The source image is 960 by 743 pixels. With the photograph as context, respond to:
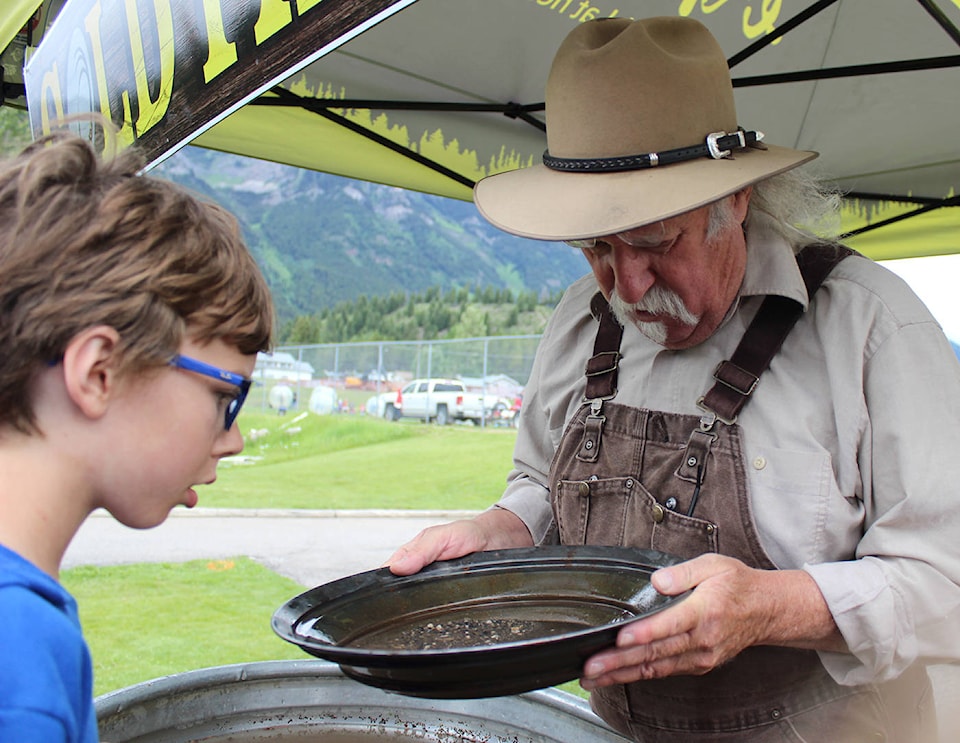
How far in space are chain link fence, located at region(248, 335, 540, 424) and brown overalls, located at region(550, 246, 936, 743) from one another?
18.5m

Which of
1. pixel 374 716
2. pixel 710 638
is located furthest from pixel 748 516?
pixel 374 716

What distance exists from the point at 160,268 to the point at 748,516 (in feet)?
3.51

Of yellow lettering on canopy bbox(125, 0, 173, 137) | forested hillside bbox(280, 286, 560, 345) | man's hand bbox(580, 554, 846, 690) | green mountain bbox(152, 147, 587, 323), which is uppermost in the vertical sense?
green mountain bbox(152, 147, 587, 323)

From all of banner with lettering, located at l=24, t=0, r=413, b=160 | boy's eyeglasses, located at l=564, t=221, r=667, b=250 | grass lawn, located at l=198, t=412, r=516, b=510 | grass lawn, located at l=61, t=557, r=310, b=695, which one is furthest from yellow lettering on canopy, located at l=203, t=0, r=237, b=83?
grass lawn, located at l=198, t=412, r=516, b=510

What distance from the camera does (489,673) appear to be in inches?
45.2

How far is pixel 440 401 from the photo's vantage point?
20.9m

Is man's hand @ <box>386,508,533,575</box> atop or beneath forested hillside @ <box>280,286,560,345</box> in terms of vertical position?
beneath

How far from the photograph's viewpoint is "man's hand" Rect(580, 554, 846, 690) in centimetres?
127

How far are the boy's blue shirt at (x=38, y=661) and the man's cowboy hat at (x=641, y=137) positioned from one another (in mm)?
939

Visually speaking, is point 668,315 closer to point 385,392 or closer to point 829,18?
point 829,18

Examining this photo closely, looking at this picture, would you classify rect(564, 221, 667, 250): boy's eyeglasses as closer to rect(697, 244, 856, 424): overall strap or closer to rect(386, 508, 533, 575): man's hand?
rect(697, 244, 856, 424): overall strap

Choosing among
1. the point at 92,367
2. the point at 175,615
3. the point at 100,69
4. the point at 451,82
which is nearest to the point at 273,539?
the point at 175,615

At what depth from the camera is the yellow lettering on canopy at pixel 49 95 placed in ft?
7.25

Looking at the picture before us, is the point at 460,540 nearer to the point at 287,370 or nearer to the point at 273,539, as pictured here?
the point at 273,539
